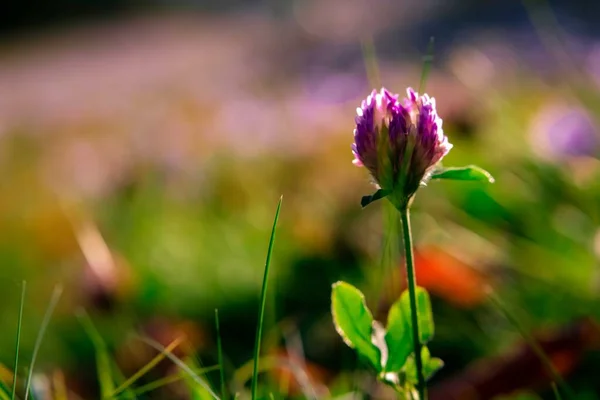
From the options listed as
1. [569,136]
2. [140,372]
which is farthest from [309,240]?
[140,372]

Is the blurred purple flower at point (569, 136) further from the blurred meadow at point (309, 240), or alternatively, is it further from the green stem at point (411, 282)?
the green stem at point (411, 282)

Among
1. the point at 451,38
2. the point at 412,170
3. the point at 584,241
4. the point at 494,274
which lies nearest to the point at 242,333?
the point at 494,274

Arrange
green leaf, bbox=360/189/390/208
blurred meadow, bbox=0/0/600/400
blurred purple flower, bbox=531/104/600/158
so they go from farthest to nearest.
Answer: blurred purple flower, bbox=531/104/600/158 → blurred meadow, bbox=0/0/600/400 → green leaf, bbox=360/189/390/208

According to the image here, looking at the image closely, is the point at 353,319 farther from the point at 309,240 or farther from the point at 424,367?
the point at 309,240

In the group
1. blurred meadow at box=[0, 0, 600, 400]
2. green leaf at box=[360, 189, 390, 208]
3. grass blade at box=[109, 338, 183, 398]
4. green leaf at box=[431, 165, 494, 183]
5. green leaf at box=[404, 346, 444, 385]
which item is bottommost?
blurred meadow at box=[0, 0, 600, 400]

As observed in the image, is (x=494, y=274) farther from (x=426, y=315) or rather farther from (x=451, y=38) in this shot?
(x=451, y=38)

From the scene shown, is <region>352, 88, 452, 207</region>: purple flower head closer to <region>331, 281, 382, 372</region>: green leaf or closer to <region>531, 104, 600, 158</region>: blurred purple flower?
<region>331, 281, 382, 372</region>: green leaf

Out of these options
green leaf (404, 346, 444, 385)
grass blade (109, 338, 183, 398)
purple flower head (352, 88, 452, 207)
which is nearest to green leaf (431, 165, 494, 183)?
purple flower head (352, 88, 452, 207)
